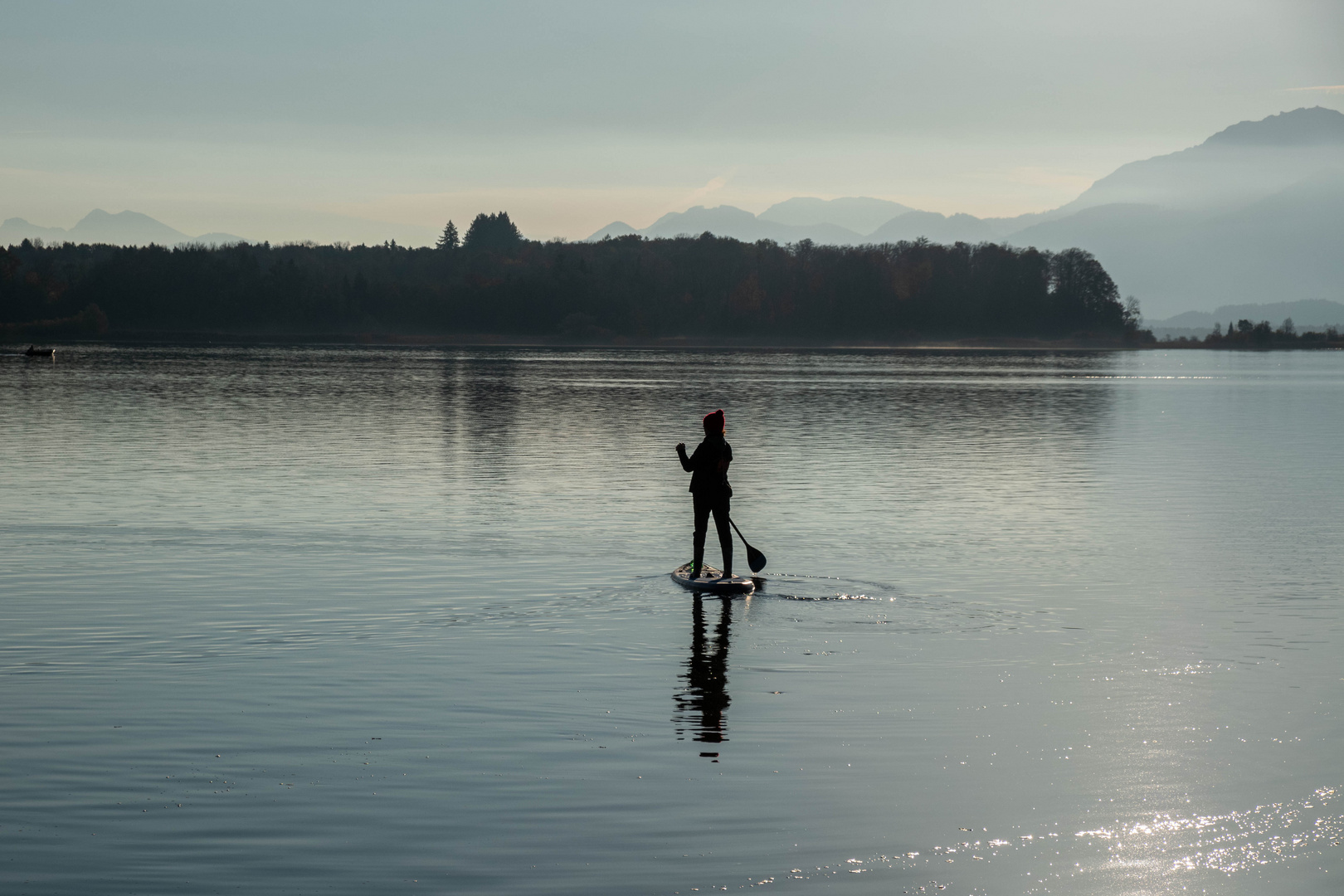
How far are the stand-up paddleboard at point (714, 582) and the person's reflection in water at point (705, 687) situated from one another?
1073 mm

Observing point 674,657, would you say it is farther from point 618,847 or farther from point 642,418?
point 642,418

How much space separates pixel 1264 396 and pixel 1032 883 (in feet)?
243

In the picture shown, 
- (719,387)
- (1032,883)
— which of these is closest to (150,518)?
(1032,883)

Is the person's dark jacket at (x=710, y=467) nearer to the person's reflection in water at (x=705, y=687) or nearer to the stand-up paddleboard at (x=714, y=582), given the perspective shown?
the stand-up paddleboard at (x=714, y=582)

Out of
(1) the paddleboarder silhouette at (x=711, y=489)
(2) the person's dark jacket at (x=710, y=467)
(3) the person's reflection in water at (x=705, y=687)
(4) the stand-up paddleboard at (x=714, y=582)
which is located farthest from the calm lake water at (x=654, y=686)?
(2) the person's dark jacket at (x=710, y=467)

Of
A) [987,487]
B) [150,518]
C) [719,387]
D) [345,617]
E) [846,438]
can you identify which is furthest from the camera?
[719,387]

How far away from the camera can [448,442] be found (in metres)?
39.2

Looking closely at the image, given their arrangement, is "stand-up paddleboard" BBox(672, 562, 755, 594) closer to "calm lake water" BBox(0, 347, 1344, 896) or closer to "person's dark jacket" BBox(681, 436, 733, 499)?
"calm lake water" BBox(0, 347, 1344, 896)

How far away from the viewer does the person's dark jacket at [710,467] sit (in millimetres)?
16922

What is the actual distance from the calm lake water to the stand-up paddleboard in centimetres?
26

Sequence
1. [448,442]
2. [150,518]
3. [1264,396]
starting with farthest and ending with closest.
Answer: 1. [1264,396]
2. [448,442]
3. [150,518]

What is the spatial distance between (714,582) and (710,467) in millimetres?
1396

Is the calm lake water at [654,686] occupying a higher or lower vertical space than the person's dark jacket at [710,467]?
lower

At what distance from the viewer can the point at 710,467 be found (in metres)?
17.0
